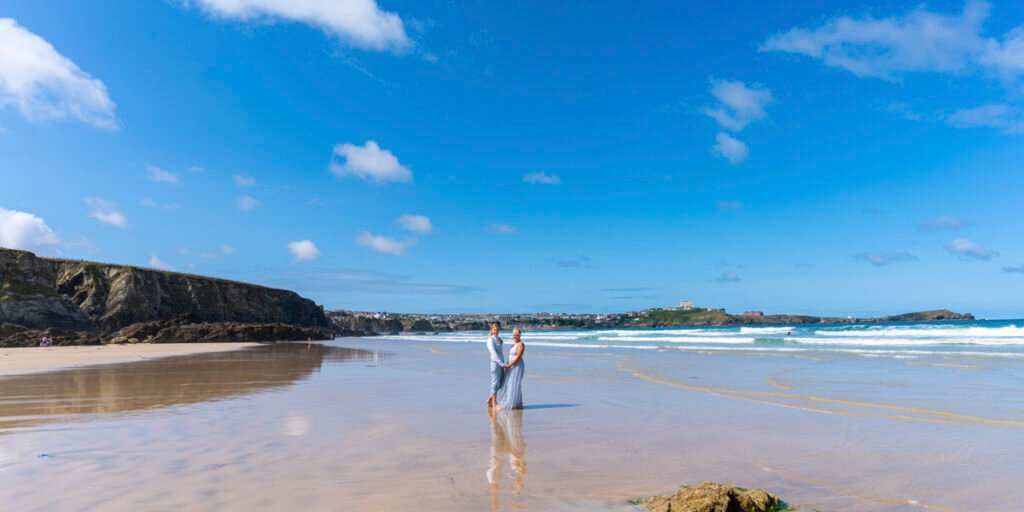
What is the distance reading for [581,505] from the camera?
16.2 feet

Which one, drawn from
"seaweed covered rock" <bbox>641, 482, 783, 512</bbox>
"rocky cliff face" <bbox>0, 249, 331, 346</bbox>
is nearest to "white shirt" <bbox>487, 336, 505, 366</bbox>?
"seaweed covered rock" <bbox>641, 482, 783, 512</bbox>

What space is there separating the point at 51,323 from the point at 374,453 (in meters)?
54.1

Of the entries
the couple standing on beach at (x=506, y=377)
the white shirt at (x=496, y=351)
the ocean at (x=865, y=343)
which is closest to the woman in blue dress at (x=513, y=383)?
the couple standing on beach at (x=506, y=377)

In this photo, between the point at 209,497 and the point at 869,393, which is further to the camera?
the point at 869,393

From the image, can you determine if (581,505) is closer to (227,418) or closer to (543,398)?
(227,418)

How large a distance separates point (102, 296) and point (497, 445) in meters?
59.7

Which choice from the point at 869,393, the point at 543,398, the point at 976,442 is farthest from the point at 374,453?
the point at 869,393

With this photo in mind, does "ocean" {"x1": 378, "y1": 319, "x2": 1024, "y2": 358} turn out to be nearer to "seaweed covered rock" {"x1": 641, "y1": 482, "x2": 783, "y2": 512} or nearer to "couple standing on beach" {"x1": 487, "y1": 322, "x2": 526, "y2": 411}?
"couple standing on beach" {"x1": 487, "y1": 322, "x2": 526, "y2": 411}

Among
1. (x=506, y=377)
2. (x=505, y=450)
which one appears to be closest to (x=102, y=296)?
(x=506, y=377)

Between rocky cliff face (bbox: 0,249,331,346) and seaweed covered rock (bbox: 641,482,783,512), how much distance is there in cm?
5302

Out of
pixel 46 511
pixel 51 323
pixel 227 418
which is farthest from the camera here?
pixel 51 323

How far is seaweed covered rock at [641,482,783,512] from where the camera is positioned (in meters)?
4.63

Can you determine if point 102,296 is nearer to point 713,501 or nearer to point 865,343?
point 713,501

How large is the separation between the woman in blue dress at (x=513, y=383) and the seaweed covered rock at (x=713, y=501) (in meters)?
5.56
